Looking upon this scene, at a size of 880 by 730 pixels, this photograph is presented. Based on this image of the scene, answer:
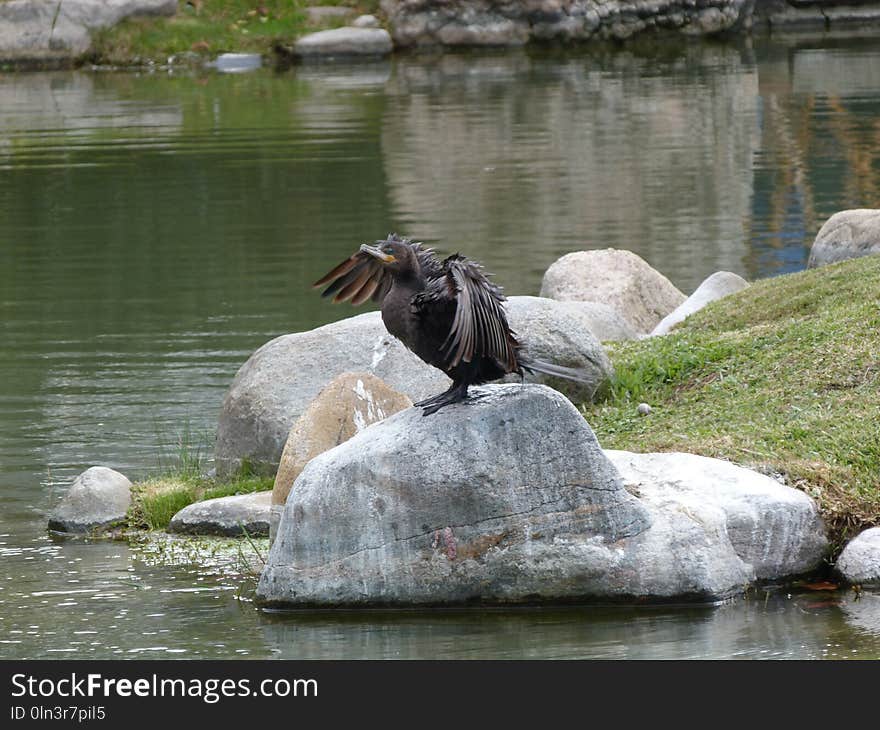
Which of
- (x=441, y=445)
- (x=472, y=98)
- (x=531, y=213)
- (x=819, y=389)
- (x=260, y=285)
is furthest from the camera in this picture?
(x=472, y=98)

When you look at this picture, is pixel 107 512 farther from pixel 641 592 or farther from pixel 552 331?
pixel 641 592

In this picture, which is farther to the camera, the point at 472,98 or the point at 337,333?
the point at 472,98

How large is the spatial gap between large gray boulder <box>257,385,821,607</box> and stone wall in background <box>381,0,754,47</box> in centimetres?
3869

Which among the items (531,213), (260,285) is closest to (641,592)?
A: (260,285)

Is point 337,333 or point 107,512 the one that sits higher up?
point 337,333

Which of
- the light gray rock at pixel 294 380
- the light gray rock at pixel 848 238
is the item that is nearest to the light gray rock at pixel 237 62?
the light gray rock at pixel 848 238

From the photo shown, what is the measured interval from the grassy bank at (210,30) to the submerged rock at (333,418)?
1463 inches

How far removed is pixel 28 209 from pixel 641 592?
17.7 m

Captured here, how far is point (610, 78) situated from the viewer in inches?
1510

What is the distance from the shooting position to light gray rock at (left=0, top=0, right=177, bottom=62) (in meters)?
44.2

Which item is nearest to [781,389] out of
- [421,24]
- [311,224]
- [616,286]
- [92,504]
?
[92,504]

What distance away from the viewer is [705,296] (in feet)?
44.7
